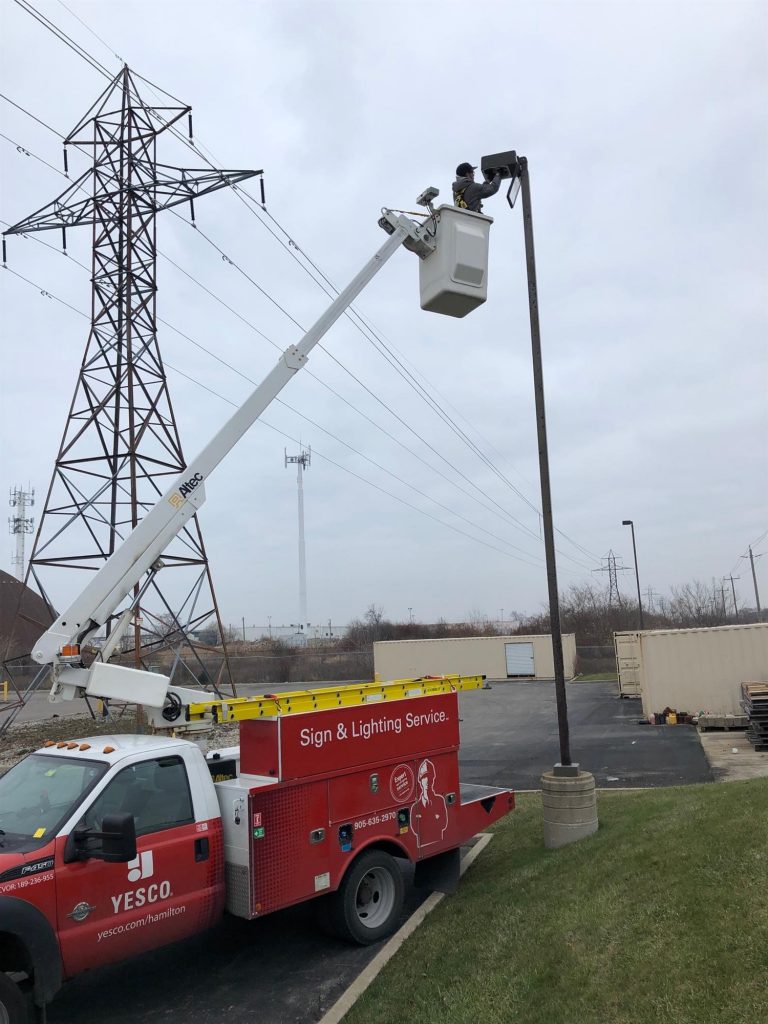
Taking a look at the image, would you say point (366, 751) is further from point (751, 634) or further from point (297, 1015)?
point (751, 634)

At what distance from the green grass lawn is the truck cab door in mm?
1478

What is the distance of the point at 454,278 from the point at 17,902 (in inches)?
281

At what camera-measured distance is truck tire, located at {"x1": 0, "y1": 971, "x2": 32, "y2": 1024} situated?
447 centimetres

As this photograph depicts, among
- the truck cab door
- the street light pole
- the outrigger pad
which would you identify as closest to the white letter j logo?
the truck cab door

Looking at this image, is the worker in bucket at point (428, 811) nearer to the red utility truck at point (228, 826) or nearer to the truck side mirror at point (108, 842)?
the red utility truck at point (228, 826)

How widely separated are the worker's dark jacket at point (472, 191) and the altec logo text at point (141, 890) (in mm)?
7653

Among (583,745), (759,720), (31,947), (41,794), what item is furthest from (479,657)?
(31,947)

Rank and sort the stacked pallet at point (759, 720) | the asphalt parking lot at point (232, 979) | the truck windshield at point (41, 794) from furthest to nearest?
1. the stacked pallet at point (759, 720)
2. the asphalt parking lot at point (232, 979)
3. the truck windshield at point (41, 794)

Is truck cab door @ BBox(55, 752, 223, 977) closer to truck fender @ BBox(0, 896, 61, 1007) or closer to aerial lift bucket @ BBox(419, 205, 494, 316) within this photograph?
truck fender @ BBox(0, 896, 61, 1007)

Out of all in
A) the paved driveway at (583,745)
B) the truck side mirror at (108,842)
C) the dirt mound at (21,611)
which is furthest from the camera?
the dirt mound at (21,611)

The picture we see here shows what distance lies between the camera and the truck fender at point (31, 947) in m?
4.68

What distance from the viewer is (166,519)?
7559 mm

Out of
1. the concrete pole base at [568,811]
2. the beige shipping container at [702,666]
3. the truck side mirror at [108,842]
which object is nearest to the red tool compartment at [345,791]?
the concrete pole base at [568,811]

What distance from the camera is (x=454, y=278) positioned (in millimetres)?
8688
